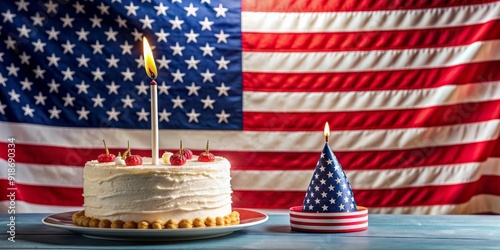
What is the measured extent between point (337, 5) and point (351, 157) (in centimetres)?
65

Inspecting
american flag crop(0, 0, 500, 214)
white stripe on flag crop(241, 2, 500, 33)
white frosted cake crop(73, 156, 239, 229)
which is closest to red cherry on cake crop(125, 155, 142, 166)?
white frosted cake crop(73, 156, 239, 229)

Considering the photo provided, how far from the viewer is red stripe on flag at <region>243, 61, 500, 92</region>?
3416 mm

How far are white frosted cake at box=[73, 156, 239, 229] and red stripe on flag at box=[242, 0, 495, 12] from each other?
160cm

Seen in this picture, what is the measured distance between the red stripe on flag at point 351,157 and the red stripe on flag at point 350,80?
27cm

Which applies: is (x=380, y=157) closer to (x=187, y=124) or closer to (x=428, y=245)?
(x=187, y=124)

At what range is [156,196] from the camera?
1.83 meters

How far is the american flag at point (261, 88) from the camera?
11.1 feet

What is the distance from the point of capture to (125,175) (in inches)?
72.6

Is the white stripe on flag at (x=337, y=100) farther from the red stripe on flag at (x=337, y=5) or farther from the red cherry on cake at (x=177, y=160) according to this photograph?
the red cherry on cake at (x=177, y=160)

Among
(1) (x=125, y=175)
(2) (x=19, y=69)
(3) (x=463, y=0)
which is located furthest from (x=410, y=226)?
(2) (x=19, y=69)

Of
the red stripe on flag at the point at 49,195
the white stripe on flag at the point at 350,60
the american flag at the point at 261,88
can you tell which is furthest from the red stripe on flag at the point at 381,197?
the red stripe on flag at the point at 49,195

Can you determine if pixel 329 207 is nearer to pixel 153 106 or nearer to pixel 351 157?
pixel 153 106

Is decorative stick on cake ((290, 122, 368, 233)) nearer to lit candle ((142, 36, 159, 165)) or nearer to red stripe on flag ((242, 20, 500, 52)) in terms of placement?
lit candle ((142, 36, 159, 165))

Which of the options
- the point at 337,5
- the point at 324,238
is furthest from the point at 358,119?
the point at 324,238
